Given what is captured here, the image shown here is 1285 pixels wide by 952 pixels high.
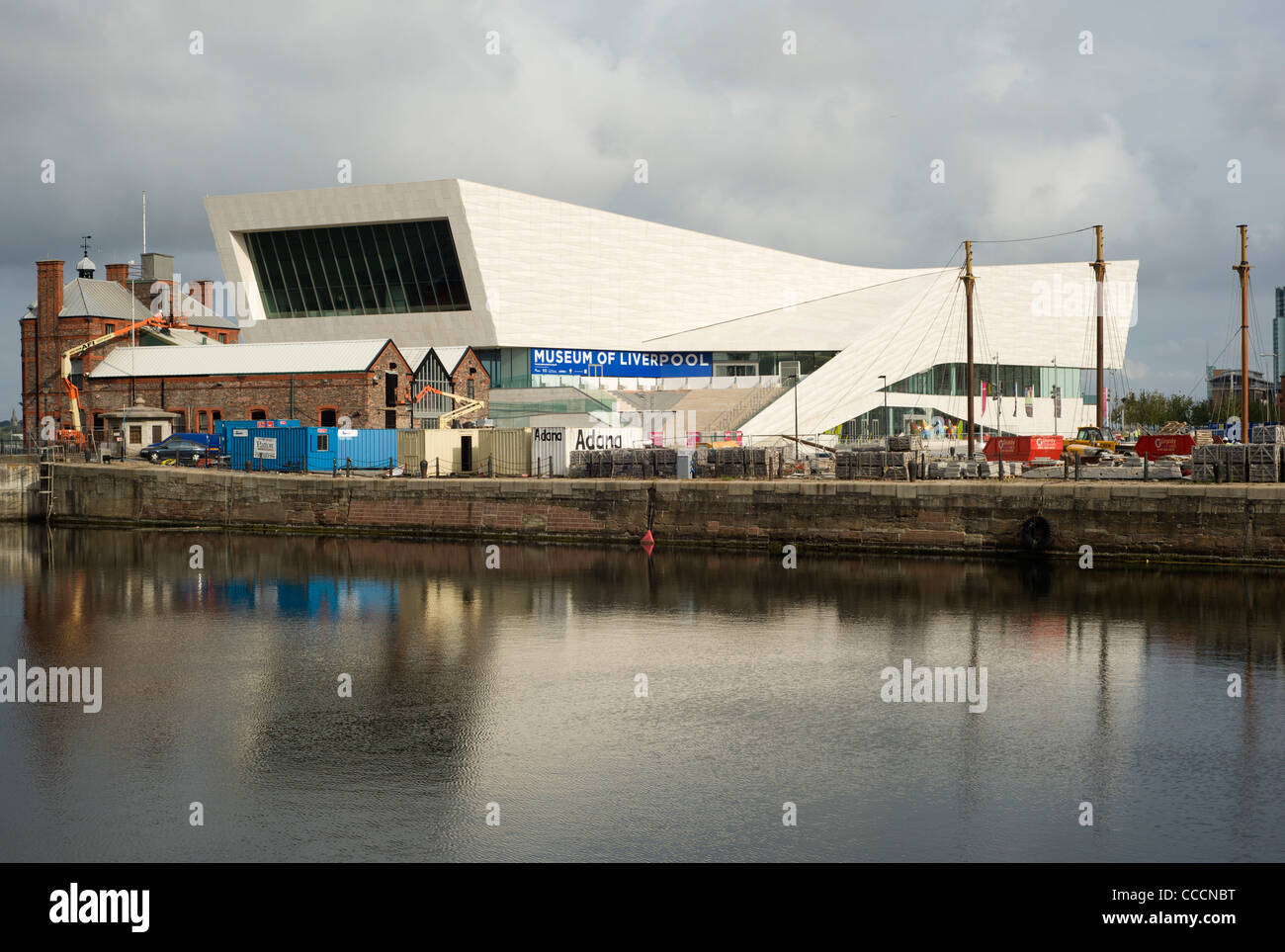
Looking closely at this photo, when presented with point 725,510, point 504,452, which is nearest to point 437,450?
point 504,452

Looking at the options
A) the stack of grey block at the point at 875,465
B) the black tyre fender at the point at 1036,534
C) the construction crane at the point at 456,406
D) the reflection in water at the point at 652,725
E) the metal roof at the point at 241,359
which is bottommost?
the reflection in water at the point at 652,725

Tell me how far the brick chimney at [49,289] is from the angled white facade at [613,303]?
12.5m

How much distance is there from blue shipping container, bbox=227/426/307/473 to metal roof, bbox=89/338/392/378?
21.6 ft

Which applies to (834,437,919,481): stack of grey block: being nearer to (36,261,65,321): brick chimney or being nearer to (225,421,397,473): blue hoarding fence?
(225,421,397,473): blue hoarding fence

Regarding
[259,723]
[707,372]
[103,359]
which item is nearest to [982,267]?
[707,372]

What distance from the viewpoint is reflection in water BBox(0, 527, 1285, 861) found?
12461 mm

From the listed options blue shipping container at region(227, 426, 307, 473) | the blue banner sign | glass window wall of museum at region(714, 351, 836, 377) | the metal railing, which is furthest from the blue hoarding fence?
glass window wall of museum at region(714, 351, 836, 377)

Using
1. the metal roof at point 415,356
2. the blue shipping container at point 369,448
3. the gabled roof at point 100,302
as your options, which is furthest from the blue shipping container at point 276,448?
the gabled roof at point 100,302

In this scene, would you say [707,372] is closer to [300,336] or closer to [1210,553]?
[300,336]

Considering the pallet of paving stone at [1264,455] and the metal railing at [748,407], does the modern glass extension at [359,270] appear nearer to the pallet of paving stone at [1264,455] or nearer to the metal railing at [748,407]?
the metal railing at [748,407]

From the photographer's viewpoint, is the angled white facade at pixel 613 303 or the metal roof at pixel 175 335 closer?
the metal roof at pixel 175 335

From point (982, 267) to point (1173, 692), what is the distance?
90.2 m

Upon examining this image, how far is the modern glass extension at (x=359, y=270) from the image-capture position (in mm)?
79875

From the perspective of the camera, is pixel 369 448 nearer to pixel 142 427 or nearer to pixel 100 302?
pixel 142 427
